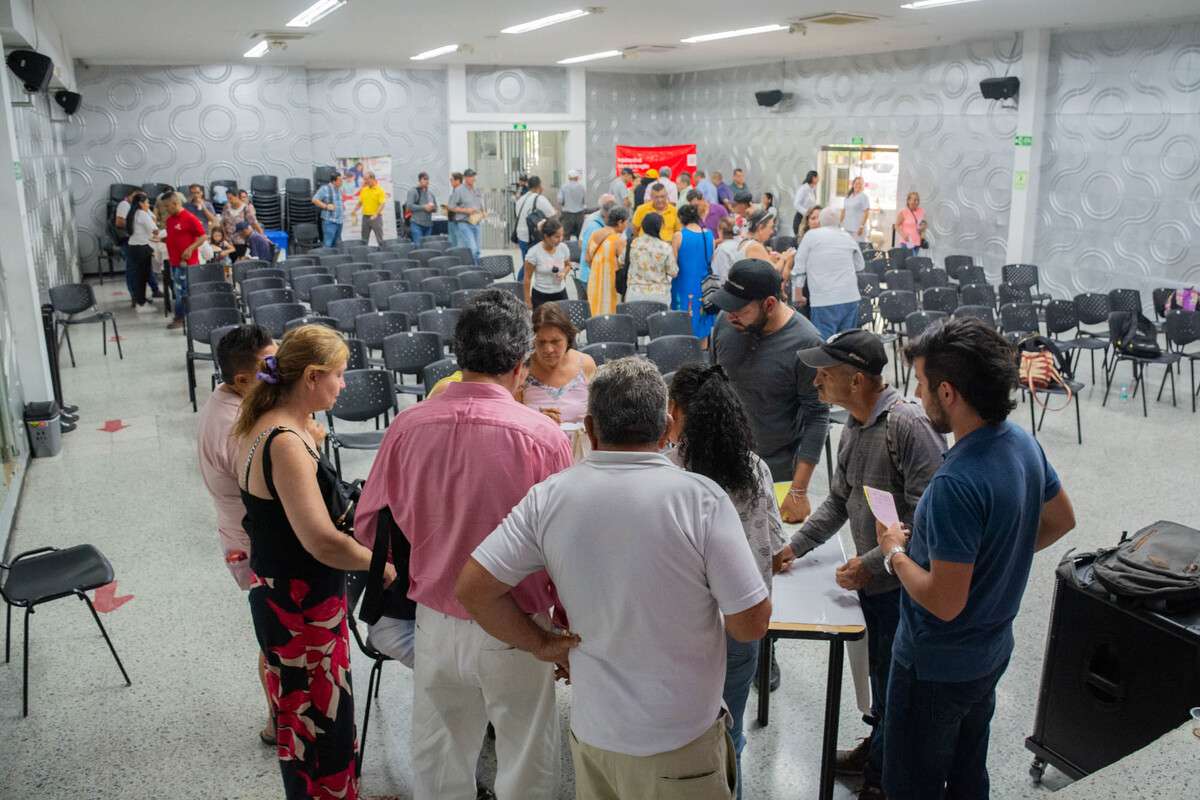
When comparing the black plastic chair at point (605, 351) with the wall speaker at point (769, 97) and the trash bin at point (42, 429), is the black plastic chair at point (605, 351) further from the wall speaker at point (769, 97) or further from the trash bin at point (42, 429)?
the wall speaker at point (769, 97)

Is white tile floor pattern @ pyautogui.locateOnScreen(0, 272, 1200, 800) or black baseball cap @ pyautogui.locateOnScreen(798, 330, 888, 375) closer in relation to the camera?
black baseball cap @ pyautogui.locateOnScreen(798, 330, 888, 375)

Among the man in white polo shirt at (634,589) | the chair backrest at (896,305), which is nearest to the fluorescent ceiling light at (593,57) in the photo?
the chair backrest at (896,305)

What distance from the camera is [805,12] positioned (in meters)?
12.0

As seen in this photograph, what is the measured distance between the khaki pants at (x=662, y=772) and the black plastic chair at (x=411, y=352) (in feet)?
17.9

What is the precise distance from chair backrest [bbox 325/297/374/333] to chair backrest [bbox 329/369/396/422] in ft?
8.83

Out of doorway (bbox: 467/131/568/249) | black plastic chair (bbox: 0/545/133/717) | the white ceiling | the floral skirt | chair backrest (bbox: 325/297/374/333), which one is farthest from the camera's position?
doorway (bbox: 467/131/568/249)

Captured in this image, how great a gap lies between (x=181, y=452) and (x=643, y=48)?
39.7 feet

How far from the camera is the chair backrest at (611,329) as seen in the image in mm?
8203

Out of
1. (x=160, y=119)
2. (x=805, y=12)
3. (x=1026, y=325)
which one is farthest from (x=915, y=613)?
(x=160, y=119)

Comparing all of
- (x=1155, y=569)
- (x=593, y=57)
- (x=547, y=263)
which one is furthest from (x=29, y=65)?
(x=593, y=57)

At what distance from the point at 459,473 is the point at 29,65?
9224 mm

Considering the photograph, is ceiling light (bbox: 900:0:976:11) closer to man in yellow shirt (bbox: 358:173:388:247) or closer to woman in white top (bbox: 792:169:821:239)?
woman in white top (bbox: 792:169:821:239)

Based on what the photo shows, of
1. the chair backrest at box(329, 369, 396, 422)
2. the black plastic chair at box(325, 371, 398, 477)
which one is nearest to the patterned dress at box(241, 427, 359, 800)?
the black plastic chair at box(325, 371, 398, 477)

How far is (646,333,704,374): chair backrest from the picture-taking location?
7.03m
